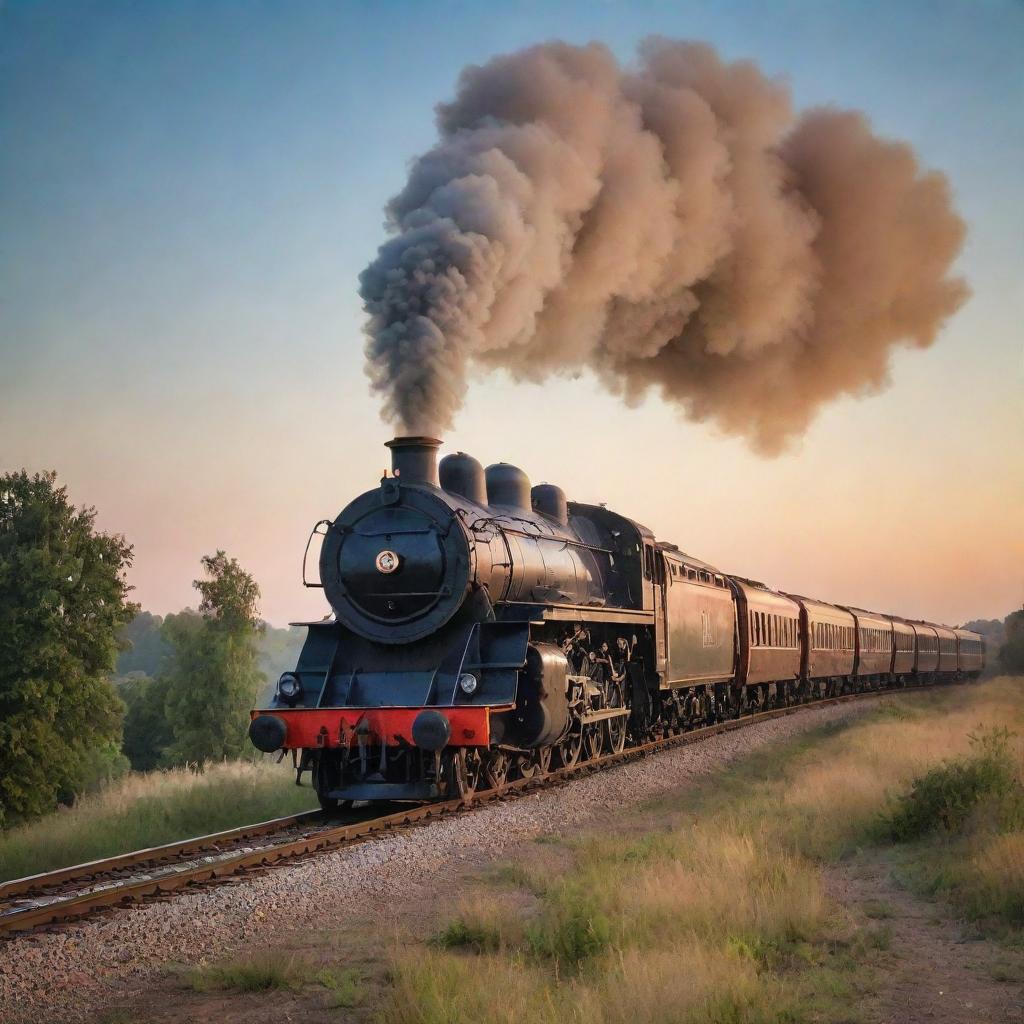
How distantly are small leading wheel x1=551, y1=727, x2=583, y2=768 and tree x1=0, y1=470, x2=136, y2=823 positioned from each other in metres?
22.0

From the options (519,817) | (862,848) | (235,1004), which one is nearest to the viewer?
(235,1004)

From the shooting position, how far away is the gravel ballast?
5074 millimetres

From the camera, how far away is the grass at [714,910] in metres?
4.56

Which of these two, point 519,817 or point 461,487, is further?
point 461,487

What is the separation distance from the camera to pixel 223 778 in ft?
50.1

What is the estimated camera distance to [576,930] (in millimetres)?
5625

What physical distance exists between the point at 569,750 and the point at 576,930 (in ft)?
24.9

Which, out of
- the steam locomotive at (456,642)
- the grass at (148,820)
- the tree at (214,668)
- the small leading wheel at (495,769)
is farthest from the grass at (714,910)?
the tree at (214,668)

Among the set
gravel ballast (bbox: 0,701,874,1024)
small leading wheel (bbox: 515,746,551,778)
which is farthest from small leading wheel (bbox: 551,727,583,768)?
gravel ballast (bbox: 0,701,874,1024)

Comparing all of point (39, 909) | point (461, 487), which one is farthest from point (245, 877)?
point (461, 487)

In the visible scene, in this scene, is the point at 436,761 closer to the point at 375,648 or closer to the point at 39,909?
the point at 375,648

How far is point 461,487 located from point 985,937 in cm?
766

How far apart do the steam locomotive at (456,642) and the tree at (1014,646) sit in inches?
1945

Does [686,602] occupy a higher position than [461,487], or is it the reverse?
[461,487]
